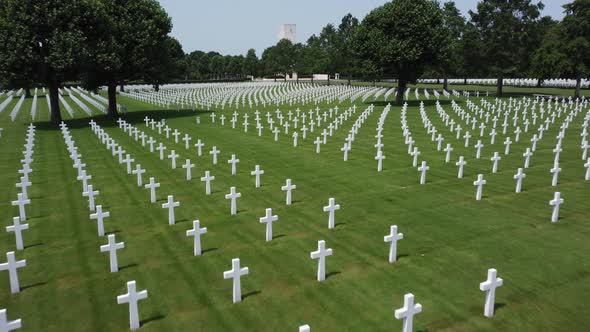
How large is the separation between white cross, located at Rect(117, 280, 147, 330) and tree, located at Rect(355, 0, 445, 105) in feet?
120

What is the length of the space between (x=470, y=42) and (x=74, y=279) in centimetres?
5791

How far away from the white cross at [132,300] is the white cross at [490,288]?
180 inches

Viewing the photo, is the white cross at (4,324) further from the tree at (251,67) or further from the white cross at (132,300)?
the tree at (251,67)

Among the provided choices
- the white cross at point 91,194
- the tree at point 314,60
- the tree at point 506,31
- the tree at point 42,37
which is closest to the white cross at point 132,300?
the white cross at point 91,194

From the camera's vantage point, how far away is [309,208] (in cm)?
1156

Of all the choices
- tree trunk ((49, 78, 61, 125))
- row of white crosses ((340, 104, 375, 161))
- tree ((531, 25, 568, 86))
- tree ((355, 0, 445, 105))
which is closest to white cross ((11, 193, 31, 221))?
row of white crosses ((340, 104, 375, 161))

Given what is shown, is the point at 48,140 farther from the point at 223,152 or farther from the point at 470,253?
the point at 470,253

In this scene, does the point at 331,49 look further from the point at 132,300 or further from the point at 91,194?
the point at 132,300

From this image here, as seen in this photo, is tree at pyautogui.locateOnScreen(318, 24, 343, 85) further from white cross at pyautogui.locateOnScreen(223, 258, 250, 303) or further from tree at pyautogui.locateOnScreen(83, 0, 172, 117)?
white cross at pyautogui.locateOnScreen(223, 258, 250, 303)

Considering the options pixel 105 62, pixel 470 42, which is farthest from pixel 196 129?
pixel 470 42

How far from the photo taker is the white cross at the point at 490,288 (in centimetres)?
636

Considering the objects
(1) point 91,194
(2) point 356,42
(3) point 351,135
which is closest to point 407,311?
(1) point 91,194

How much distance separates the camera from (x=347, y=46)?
45844mm

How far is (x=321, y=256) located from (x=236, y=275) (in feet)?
4.77
